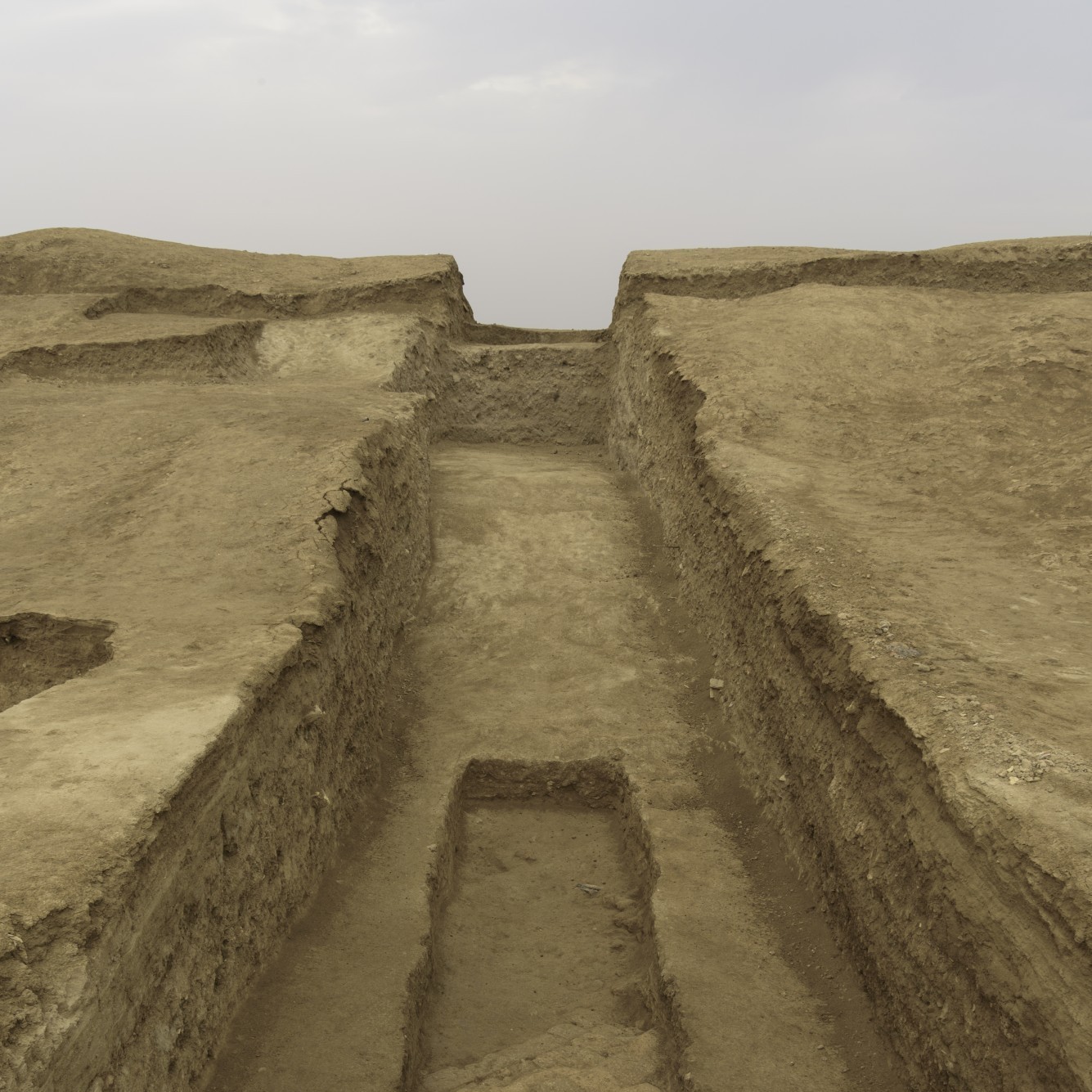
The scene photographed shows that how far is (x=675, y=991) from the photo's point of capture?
381cm

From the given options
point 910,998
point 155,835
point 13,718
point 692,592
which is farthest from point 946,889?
point 692,592

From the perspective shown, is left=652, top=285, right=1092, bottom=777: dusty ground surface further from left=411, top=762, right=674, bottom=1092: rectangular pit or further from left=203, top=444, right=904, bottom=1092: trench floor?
left=411, top=762, right=674, bottom=1092: rectangular pit

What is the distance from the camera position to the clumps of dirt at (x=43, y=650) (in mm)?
4195

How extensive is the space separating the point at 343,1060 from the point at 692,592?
13.7 ft

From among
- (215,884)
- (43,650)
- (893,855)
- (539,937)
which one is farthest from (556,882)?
(43,650)

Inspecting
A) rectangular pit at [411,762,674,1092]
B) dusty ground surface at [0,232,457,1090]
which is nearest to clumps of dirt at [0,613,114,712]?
dusty ground surface at [0,232,457,1090]

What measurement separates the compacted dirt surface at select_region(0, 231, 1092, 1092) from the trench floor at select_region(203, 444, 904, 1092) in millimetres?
21

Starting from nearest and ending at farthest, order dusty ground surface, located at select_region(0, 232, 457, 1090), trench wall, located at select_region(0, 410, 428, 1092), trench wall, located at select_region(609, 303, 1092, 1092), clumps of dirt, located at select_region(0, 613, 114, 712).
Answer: trench wall, located at select_region(0, 410, 428, 1092) < dusty ground surface, located at select_region(0, 232, 457, 1090) < trench wall, located at select_region(609, 303, 1092, 1092) < clumps of dirt, located at select_region(0, 613, 114, 712)

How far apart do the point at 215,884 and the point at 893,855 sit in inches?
99.3

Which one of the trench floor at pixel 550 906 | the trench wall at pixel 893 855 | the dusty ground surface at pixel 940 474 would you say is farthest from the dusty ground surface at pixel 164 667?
the dusty ground surface at pixel 940 474

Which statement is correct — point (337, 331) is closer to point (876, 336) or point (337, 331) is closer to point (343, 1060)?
point (876, 336)

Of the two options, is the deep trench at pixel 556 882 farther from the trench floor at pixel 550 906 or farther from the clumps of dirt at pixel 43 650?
the clumps of dirt at pixel 43 650

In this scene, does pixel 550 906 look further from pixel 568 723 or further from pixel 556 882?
pixel 568 723

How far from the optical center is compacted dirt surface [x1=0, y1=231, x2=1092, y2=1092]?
9.45ft
